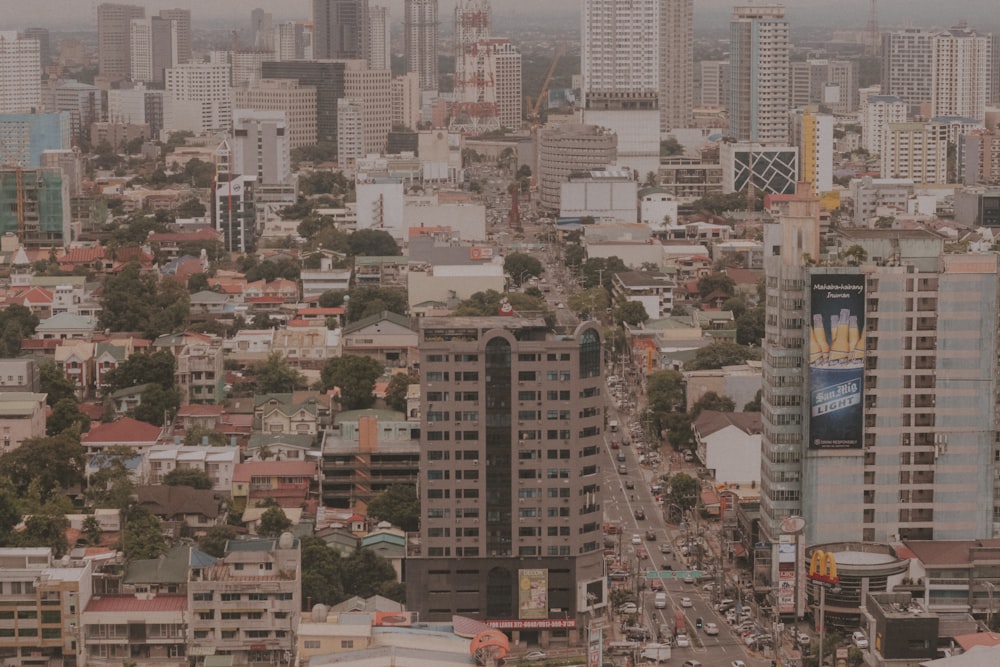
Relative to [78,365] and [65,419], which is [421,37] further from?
[65,419]

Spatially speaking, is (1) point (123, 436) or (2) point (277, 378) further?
(2) point (277, 378)

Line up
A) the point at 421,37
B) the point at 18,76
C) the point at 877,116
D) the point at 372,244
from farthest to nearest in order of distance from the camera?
the point at 421,37 → the point at 18,76 → the point at 877,116 → the point at 372,244

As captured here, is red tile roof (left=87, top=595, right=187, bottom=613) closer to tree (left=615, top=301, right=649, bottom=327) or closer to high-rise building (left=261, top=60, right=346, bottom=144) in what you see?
tree (left=615, top=301, right=649, bottom=327)

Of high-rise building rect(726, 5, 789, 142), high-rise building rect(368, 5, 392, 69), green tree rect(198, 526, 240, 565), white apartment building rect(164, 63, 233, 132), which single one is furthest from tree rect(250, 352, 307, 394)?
high-rise building rect(368, 5, 392, 69)

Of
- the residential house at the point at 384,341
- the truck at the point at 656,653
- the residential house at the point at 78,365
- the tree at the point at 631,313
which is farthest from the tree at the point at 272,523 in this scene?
the tree at the point at 631,313

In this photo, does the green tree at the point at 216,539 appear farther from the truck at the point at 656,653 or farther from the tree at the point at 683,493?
the tree at the point at 683,493

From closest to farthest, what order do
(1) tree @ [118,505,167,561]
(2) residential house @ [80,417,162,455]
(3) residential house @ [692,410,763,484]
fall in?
(1) tree @ [118,505,167,561] < (3) residential house @ [692,410,763,484] < (2) residential house @ [80,417,162,455]

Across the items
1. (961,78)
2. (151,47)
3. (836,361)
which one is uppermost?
(151,47)

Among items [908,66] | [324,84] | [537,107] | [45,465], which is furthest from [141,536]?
[908,66]
